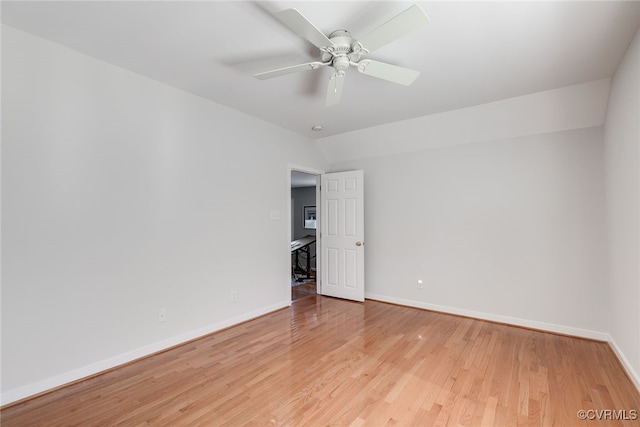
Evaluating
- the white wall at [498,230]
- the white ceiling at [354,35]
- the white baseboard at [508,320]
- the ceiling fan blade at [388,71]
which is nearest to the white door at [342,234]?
the white wall at [498,230]

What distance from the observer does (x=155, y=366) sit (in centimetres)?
257

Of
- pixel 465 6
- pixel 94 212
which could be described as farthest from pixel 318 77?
pixel 94 212

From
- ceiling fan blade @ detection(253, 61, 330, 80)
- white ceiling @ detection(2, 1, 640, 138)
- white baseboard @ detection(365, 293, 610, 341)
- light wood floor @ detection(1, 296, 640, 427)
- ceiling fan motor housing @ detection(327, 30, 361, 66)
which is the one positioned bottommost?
light wood floor @ detection(1, 296, 640, 427)

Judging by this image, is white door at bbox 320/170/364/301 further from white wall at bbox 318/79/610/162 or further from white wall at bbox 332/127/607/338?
white wall at bbox 318/79/610/162

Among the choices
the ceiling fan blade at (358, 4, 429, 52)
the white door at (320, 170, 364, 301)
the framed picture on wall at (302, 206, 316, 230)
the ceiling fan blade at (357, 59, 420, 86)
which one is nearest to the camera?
the ceiling fan blade at (358, 4, 429, 52)

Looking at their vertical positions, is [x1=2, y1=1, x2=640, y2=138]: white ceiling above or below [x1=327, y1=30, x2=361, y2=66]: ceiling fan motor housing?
above

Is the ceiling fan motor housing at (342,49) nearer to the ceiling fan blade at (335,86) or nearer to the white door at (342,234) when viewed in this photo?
the ceiling fan blade at (335,86)

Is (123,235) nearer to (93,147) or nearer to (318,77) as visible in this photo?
(93,147)

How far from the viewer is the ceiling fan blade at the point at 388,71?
213cm

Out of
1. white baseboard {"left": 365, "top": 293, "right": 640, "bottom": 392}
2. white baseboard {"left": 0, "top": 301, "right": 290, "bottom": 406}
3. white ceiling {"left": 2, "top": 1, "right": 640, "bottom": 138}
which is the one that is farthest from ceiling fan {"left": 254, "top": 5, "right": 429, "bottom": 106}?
white baseboard {"left": 365, "top": 293, "right": 640, "bottom": 392}

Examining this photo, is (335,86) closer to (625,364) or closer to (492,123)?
(492,123)

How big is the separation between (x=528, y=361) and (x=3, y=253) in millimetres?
4231

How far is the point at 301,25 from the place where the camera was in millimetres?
1728

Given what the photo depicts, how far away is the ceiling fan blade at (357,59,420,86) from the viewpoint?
213 cm
